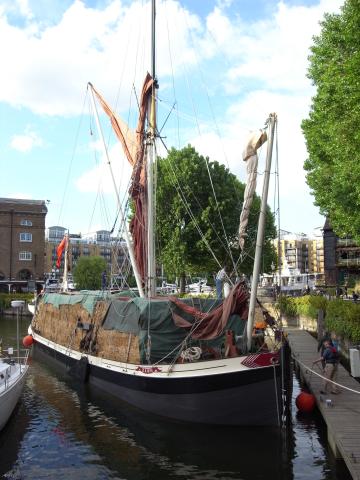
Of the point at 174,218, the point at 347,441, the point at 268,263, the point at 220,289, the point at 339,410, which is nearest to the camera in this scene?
the point at 347,441

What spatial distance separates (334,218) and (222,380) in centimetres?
1508

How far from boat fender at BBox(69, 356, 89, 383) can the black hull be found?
523 centimetres

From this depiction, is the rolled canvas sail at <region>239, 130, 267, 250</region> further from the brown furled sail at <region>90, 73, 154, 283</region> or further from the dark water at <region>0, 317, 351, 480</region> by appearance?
Answer: the brown furled sail at <region>90, 73, 154, 283</region>

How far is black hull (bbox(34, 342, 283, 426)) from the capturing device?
1475cm

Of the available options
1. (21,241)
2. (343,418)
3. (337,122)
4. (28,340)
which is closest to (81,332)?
(28,340)

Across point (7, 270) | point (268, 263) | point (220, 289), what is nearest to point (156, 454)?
point (220, 289)

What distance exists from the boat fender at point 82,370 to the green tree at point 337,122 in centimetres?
1364

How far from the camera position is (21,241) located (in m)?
76.6

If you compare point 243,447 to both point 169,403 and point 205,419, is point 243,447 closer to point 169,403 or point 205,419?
point 205,419

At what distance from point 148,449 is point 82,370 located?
27.3ft

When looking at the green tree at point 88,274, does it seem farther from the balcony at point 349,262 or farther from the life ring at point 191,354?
the life ring at point 191,354

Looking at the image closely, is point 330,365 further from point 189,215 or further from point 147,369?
point 189,215

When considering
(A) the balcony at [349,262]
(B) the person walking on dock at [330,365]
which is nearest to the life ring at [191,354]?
(B) the person walking on dock at [330,365]

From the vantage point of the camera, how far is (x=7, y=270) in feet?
250
